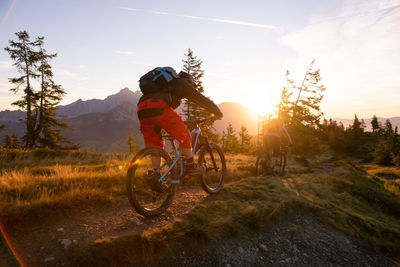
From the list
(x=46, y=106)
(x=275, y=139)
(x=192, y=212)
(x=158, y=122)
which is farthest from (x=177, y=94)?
(x=46, y=106)

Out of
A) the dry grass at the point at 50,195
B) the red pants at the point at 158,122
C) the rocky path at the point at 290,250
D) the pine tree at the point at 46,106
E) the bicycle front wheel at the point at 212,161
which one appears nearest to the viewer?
the rocky path at the point at 290,250

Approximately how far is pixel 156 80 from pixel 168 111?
528 millimetres

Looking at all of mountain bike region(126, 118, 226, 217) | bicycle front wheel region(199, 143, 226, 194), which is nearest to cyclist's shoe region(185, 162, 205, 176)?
mountain bike region(126, 118, 226, 217)

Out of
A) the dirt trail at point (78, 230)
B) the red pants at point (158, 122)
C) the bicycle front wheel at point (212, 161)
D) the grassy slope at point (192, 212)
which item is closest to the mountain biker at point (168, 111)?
the red pants at point (158, 122)

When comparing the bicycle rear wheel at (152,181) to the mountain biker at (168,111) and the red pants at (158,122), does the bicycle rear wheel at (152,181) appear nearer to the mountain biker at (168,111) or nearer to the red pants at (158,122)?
the mountain biker at (168,111)

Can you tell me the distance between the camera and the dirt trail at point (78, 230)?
7.16ft

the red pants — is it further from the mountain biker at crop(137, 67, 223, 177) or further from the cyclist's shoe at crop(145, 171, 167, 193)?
the cyclist's shoe at crop(145, 171, 167, 193)

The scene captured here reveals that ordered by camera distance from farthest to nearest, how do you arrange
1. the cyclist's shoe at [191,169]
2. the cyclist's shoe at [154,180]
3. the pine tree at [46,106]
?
the pine tree at [46,106]
the cyclist's shoe at [191,169]
the cyclist's shoe at [154,180]

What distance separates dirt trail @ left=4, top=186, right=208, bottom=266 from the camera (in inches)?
86.0

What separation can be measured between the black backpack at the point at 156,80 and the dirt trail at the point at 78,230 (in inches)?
81.0

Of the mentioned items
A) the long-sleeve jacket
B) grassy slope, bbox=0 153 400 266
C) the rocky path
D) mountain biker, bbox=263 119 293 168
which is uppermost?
the long-sleeve jacket

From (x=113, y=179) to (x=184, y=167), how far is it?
219 cm

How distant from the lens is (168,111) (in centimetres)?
325

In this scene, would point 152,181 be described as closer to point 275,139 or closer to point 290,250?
point 290,250
